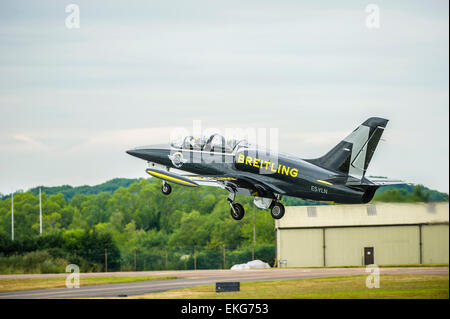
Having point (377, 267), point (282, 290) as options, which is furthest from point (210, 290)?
point (377, 267)

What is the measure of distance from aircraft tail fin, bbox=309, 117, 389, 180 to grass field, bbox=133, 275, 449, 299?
19.5 m

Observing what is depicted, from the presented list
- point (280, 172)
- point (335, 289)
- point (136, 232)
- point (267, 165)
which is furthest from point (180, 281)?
point (136, 232)

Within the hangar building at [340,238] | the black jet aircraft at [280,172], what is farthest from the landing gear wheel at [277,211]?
the hangar building at [340,238]

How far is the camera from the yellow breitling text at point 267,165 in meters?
51.2

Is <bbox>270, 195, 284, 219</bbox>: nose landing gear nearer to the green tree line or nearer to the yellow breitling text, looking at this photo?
the yellow breitling text

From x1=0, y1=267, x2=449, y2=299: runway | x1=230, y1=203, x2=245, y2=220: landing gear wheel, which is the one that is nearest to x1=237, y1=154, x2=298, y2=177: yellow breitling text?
x1=230, y1=203, x2=245, y2=220: landing gear wheel

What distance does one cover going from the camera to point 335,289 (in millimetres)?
72062

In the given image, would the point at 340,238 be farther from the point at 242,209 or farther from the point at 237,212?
the point at 237,212

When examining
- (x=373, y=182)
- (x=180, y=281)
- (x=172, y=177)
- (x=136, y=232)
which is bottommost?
(x=180, y=281)

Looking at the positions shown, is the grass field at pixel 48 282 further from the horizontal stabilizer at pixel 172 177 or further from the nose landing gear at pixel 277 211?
the nose landing gear at pixel 277 211

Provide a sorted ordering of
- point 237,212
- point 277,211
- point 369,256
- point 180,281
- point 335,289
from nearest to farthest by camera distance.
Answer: point 277,211
point 237,212
point 335,289
point 180,281
point 369,256

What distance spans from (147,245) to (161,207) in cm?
2113

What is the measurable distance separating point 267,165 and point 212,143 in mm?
4316
